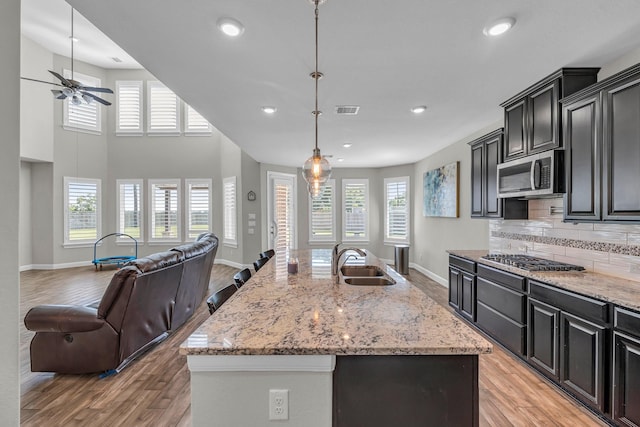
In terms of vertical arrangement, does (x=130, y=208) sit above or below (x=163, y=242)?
Answer: above

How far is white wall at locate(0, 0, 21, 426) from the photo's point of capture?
109 cm

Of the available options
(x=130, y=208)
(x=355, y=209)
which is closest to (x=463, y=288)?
(x=355, y=209)

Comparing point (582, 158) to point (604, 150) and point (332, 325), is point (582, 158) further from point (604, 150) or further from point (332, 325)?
point (332, 325)

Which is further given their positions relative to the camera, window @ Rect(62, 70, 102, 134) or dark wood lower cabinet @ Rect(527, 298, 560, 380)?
window @ Rect(62, 70, 102, 134)

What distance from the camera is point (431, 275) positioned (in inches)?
244

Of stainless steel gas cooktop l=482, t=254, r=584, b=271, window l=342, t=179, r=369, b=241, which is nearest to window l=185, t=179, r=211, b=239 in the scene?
window l=342, t=179, r=369, b=241

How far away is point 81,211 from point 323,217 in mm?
6076

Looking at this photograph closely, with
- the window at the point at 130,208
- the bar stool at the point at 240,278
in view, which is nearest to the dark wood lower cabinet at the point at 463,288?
the bar stool at the point at 240,278

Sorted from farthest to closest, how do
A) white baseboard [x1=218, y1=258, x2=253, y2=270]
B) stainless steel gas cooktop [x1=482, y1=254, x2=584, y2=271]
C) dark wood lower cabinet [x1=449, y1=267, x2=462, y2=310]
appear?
white baseboard [x1=218, y1=258, x2=253, y2=270]
dark wood lower cabinet [x1=449, y1=267, x2=462, y2=310]
stainless steel gas cooktop [x1=482, y1=254, x2=584, y2=271]

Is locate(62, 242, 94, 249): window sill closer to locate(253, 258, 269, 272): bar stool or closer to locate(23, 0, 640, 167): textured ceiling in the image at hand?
locate(23, 0, 640, 167): textured ceiling

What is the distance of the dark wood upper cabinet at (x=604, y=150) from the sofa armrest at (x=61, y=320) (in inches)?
158

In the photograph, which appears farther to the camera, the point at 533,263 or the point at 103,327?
the point at 533,263

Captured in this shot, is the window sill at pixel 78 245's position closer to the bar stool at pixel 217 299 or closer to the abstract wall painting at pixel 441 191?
the bar stool at pixel 217 299

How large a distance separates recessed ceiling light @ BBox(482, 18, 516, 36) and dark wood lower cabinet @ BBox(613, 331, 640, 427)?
2.02 meters
